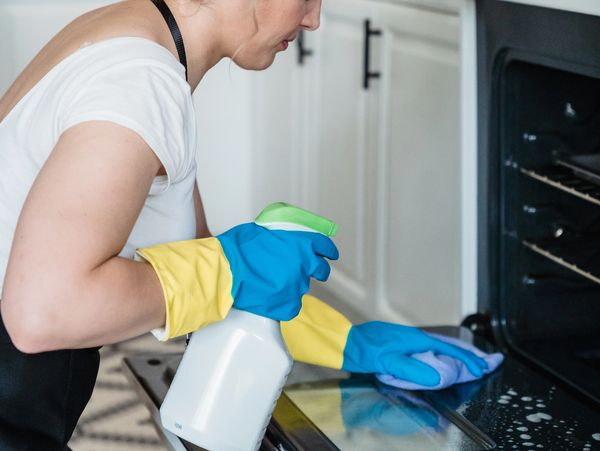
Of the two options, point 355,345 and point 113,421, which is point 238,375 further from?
point 113,421

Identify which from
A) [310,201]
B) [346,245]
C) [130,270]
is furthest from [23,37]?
[130,270]

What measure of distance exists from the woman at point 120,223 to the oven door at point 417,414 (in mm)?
41

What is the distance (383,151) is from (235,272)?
1691mm

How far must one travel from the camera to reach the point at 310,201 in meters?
3.41

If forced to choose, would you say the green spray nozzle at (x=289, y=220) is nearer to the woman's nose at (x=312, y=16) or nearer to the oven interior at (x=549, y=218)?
the woman's nose at (x=312, y=16)

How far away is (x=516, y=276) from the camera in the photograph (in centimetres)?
159

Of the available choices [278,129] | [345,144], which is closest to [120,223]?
[345,144]

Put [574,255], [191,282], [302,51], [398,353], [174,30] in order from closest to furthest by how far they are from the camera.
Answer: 1. [191,282]
2. [174,30]
3. [398,353]
4. [574,255]
5. [302,51]

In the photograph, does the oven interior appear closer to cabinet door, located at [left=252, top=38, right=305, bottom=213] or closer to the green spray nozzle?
the green spray nozzle

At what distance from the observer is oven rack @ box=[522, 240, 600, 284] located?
1458 millimetres

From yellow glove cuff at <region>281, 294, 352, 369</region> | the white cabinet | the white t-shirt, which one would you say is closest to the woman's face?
the white t-shirt

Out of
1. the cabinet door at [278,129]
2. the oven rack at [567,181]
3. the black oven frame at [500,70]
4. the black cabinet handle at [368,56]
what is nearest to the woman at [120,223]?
the black oven frame at [500,70]

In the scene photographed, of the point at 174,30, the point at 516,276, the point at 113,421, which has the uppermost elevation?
the point at 174,30

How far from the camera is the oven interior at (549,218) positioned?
4.93ft
